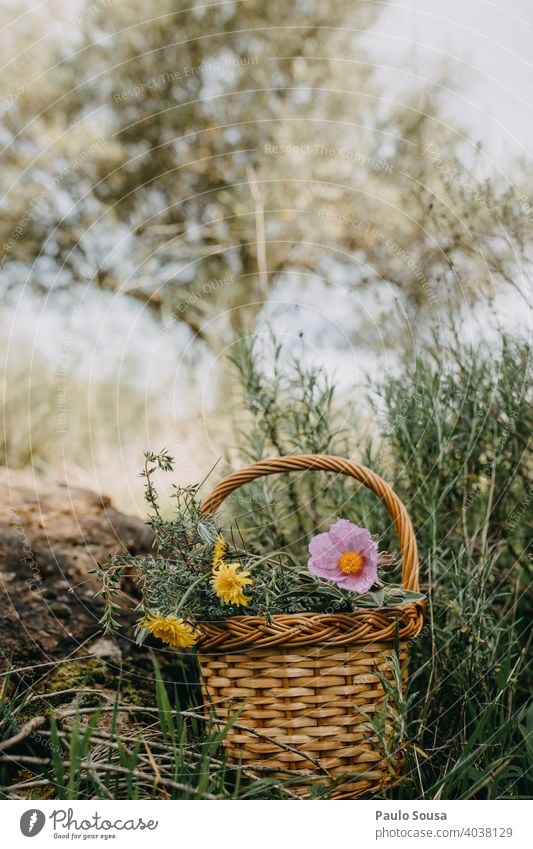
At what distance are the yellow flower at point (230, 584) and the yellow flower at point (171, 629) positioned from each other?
0.07 meters

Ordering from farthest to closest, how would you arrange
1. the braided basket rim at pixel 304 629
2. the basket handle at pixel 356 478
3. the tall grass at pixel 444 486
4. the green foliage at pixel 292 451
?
the green foliage at pixel 292 451
the tall grass at pixel 444 486
the basket handle at pixel 356 478
the braided basket rim at pixel 304 629

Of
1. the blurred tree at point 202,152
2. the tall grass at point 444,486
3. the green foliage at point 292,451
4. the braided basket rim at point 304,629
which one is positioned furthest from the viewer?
the blurred tree at point 202,152

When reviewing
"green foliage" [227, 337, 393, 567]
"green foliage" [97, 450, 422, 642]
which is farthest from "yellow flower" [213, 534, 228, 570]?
"green foliage" [227, 337, 393, 567]

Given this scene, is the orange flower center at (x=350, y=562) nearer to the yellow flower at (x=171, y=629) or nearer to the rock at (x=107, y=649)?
the yellow flower at (x=171, y=629)

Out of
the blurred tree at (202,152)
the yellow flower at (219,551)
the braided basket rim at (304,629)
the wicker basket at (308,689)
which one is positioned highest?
the blurred tree at (202,152)

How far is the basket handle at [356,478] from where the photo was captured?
3.80 feet

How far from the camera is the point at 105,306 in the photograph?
3.17 m

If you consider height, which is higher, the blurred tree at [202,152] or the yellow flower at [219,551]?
the blurred tree at [202,152]

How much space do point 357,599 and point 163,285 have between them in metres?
2.54

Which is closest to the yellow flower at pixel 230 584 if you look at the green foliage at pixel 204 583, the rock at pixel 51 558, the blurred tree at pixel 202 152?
the green foliage at pixel 204 583

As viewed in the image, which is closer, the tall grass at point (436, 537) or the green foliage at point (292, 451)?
the tall grass at point (436, 537)

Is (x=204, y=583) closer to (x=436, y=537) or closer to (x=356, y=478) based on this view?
(x=356, y=478)
